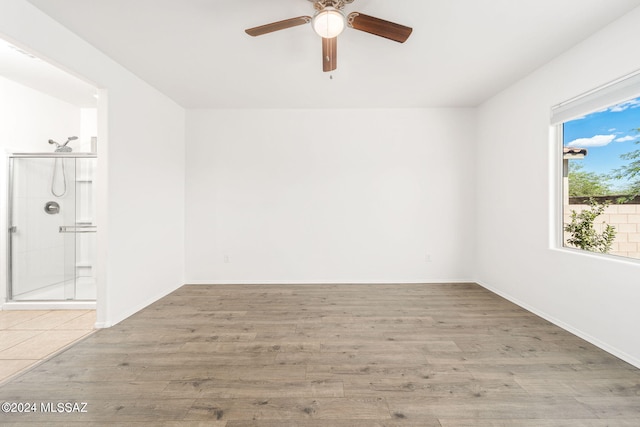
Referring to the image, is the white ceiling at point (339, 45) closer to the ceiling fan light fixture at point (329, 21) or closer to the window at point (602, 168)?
the ceiling fan light fixture at point (329, 21)

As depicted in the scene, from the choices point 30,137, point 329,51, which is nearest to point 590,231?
point 329,51

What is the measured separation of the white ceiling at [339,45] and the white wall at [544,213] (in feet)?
0.71

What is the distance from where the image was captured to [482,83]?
10.9 ft

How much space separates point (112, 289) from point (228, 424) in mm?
2088

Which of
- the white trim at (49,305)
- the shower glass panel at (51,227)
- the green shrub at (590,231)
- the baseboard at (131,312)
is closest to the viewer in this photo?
the green shrub at (590,231)

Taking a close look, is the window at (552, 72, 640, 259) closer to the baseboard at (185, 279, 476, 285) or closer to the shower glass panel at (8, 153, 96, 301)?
the baseboard at (185, 279, 476, 285)

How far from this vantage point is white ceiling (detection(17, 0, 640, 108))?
2025mm

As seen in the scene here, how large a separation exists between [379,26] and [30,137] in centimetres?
453

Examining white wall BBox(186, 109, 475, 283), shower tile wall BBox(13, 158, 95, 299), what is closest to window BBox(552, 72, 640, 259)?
white wall BBox(186, 109, 475, 283)

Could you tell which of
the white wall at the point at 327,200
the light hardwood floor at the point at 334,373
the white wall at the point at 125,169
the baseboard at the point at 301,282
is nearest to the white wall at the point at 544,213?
the light hardwood floor at the point at 334,373

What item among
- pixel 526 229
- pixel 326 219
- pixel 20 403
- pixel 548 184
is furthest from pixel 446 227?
pixel 20 403

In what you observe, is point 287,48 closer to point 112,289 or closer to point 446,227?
point 112,289

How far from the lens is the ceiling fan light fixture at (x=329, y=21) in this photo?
179 cm

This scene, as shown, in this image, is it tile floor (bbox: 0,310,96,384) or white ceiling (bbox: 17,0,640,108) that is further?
tile floor (bbox: 0,310,96,384)
